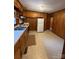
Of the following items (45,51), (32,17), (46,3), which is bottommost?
(45,51)

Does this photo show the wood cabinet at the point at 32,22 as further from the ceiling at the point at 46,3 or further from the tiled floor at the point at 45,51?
the tiled floor at the point at 45,51

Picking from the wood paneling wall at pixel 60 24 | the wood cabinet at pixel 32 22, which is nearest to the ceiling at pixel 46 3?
the wood paneling wall at pixel 60 24

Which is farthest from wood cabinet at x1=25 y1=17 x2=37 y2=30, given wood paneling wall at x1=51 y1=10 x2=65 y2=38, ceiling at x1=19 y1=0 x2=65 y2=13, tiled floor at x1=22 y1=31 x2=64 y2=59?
tiled floor at x1=22 y1=31 x2=64 y2=59

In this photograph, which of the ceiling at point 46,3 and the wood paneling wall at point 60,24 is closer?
the ceiling at point 46,3

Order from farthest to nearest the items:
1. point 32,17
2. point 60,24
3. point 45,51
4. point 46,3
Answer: point 32,17 < point 60,24 < point 46,3 < point 45,51

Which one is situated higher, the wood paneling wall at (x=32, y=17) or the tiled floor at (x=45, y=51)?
the wood paneling wall at (x=32, y=17)

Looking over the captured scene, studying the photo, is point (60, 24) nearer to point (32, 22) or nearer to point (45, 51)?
point (45, 51)

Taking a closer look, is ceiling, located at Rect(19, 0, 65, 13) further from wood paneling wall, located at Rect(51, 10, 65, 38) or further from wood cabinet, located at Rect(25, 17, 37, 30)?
wood cabinet, located at Rect(25, 17, 37, 30)

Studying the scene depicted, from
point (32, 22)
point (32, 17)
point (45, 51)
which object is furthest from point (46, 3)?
point (32, 22)

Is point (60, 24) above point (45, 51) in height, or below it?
above
